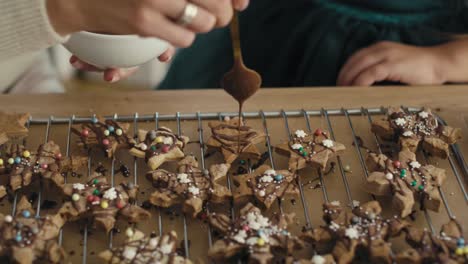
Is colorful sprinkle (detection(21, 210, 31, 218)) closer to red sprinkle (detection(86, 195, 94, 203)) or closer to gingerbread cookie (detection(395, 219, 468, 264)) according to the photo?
red sprinkle (detection(86, 195, 94, 203))

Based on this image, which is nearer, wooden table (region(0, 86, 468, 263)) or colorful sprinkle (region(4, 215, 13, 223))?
colorful sprinkle (region(4, 215, 13, 223))

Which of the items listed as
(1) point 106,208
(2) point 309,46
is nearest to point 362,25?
(2) point 309,46

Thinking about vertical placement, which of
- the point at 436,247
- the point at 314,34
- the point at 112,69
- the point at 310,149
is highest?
the point at 314,34

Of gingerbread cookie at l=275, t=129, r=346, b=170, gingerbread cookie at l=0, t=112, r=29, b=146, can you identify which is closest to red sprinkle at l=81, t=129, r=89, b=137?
gingerbread cookie at l=0, t=112, r=29, b=146

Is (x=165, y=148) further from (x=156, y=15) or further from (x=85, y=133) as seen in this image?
(x=156, y=15)

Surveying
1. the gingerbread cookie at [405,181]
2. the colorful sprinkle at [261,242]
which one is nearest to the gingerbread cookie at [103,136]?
the colorful sprinkle at [261,242]

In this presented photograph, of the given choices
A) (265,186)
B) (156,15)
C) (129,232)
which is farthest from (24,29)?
(265,186)

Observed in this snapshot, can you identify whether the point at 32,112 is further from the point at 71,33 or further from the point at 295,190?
Answer: the point at 295,190
